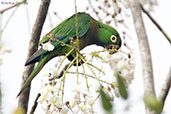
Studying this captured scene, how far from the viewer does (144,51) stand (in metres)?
0.93

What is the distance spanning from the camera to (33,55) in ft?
5.60

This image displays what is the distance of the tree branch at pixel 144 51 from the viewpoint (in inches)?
32.4

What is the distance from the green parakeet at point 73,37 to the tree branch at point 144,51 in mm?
687

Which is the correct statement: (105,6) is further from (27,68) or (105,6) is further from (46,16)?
(27,68)

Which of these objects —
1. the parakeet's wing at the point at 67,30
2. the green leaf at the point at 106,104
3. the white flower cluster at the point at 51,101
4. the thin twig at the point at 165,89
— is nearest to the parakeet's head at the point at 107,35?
the parakeet's wing at the point at 67,30

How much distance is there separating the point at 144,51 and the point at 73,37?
103cm

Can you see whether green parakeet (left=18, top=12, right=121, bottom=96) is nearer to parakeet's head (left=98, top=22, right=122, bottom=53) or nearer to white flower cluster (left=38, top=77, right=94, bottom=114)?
parakeet's head (left=98, top=22, right=122, bottom=53)

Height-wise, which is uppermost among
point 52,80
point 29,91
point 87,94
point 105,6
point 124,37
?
point 105,6

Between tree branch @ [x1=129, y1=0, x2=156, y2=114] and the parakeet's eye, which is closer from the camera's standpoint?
tree branch @ [x1=129, y1=0, x2=156, y2=114]

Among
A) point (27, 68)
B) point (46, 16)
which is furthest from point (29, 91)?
point (46, 16)

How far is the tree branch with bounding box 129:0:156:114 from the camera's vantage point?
824mm

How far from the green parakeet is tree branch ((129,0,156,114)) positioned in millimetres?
687

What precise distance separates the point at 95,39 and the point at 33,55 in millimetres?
603

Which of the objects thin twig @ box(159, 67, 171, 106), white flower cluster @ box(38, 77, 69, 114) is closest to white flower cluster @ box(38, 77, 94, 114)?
white flower cluster @ box(38, 77, 69, 114)
